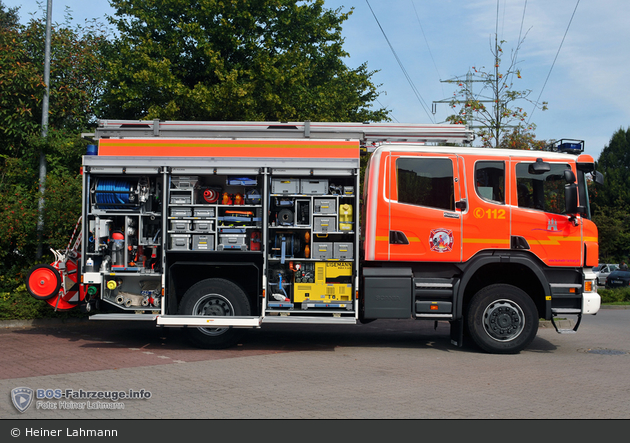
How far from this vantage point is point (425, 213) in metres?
9.24

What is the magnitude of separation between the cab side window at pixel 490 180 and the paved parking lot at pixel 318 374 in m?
2.53

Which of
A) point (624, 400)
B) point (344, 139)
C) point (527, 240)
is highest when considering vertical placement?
point (344, 139)

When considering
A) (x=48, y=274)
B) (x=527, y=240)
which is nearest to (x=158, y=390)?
(x=48, y=274)

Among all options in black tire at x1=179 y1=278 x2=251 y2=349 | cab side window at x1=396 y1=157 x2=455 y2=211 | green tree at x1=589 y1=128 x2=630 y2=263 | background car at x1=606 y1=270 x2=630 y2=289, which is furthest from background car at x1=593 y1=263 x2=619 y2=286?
black tire at x1=179 y1=278 x2=251 y2=349

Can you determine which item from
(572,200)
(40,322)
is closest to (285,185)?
(572,200)

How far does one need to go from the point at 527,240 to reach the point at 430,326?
167 inches

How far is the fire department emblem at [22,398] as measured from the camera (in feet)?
19.8

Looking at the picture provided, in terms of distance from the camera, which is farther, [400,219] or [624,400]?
[400,219]

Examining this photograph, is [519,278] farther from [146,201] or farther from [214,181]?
[146,201]

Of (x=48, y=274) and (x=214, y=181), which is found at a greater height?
(x=214, y=181)

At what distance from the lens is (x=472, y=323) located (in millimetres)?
9336

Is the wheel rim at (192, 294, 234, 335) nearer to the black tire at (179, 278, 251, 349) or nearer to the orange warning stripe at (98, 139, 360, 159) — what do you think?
the black tire at (179, 278, 251, 349)
